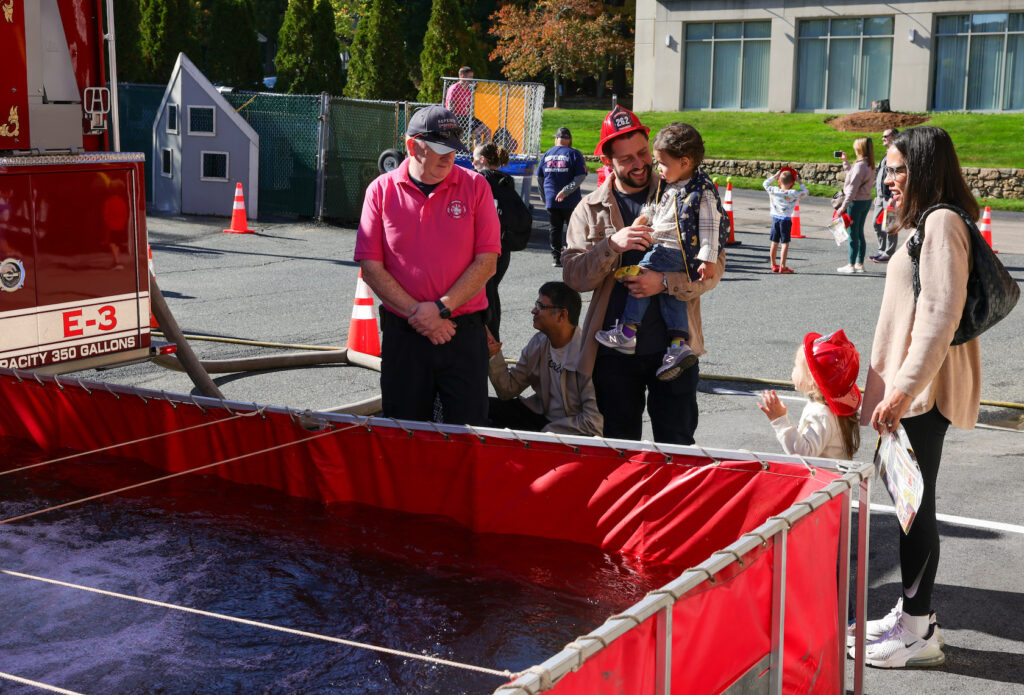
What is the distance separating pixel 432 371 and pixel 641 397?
960mm

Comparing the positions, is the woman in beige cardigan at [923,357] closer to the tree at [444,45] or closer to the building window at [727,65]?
the tree at [444,45]

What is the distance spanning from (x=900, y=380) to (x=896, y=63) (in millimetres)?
34382

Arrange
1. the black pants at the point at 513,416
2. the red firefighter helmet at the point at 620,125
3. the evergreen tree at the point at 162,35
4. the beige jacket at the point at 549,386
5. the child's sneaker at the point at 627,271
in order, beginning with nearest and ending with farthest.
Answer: the red firefighter helmet at the point at 620,125
the child's sneaker at the point at 627,271
the beige jacket at the point at 549,386
the black pants at the point at 513,416
the evergreen tree at the point at 162,35

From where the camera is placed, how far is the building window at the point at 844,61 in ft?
119

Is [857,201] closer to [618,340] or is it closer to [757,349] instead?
[757,349]

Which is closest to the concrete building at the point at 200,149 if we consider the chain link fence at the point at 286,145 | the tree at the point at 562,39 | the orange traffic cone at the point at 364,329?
the chain link fence at the point at 286,145

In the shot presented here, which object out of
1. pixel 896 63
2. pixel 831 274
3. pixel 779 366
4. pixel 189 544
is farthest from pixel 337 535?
pixel 896 63

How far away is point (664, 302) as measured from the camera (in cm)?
517

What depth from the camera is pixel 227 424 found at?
5.09 meters

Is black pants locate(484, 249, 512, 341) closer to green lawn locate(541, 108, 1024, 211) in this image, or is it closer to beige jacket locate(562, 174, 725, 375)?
beige jacket locate(562, 174, 725, 375)

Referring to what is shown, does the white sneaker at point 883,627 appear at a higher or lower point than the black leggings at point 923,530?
lower

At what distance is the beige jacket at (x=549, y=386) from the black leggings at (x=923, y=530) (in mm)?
1742

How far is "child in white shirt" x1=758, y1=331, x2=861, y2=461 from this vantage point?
15.1ft

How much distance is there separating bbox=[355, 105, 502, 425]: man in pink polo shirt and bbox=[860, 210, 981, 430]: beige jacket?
176 centimetres
